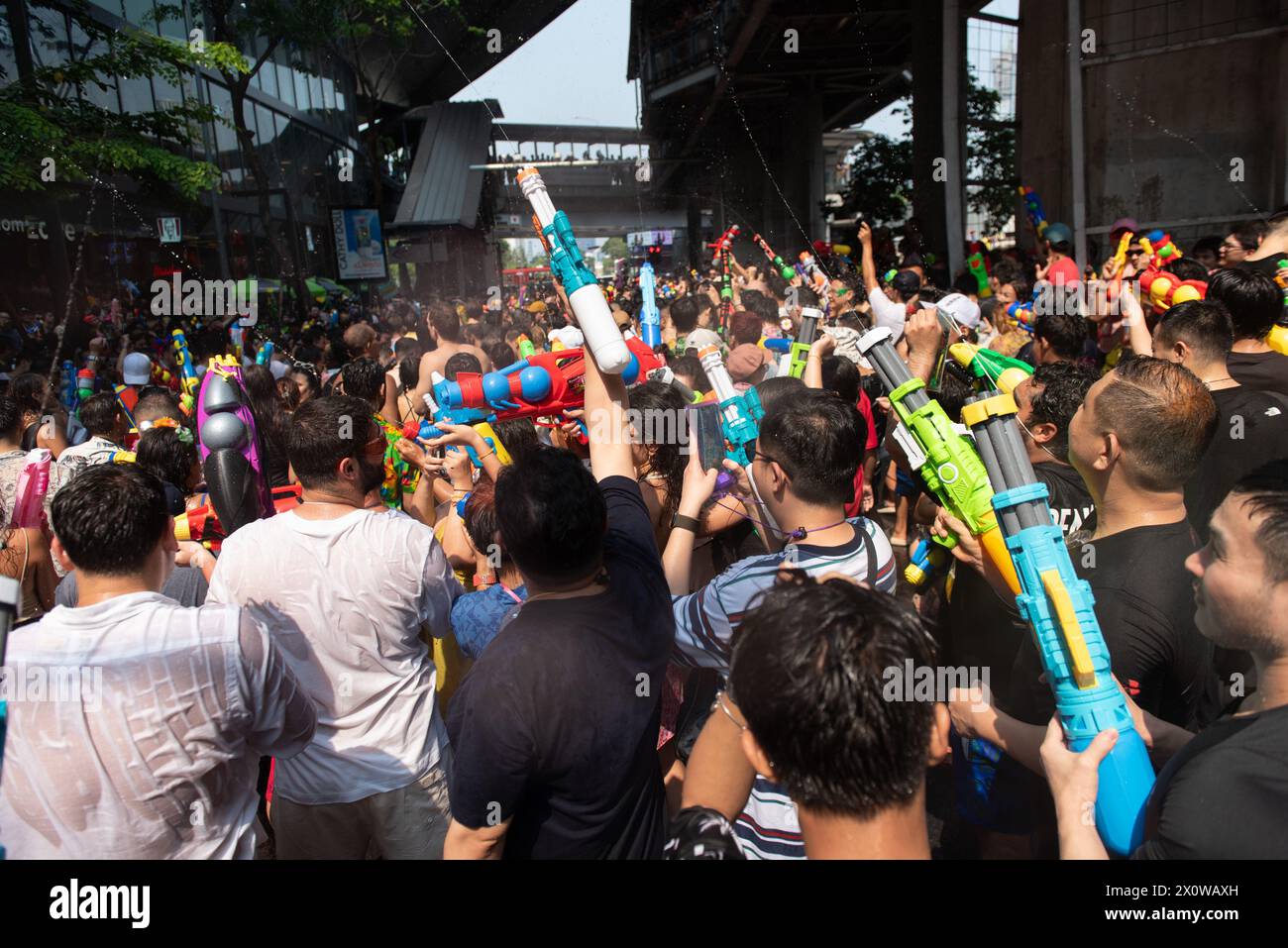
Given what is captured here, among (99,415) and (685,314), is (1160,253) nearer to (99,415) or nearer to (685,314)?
(685,314)

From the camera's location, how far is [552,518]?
1646 mm

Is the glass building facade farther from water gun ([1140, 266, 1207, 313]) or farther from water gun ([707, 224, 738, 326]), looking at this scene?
water gun ([1140, 266, 1207, 313])

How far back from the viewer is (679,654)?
204 centimetres

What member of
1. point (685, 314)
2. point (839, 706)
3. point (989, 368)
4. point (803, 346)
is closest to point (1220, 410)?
point (989, 368)

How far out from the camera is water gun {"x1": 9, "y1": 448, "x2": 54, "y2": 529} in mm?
3326

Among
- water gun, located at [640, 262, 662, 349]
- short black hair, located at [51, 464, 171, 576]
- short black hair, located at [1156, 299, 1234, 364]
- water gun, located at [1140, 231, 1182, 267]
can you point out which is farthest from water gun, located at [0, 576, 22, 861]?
water gun, located at [1140, 231, 1182, 267]

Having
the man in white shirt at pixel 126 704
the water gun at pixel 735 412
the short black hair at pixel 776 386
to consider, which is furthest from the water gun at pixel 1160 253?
the man in white shirt at pixel 126 704

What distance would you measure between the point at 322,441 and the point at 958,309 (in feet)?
10.9

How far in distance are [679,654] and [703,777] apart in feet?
1.58

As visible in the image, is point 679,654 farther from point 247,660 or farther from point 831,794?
point 247,660

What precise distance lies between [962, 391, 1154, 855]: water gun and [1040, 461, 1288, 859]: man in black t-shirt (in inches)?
1.5

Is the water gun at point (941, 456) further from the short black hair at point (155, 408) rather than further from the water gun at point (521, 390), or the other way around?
the short black hair at point (155, 408)

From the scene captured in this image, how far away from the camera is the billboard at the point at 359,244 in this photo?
2291 centimetres
